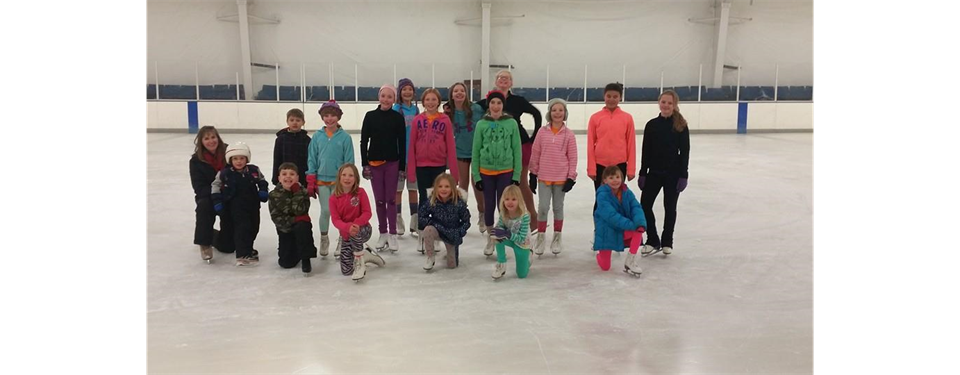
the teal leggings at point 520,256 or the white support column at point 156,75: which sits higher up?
the white support column at point 156,75

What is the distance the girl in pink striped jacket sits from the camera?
5.41m

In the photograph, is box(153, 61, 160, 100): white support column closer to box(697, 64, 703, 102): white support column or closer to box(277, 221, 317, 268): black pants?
box(697, 64, 703, 102): white support column

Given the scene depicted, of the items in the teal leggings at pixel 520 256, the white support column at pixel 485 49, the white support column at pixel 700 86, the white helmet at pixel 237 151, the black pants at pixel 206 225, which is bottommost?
the teal leggings at pixel 520 256

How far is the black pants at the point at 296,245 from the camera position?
16.1 ft

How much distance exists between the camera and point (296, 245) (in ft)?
16.5

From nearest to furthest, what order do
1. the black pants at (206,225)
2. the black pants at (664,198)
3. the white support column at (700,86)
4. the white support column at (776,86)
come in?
the black pants at (206,225)
the black pants at (664,198)
the white support column at (700,86)
the white support column at (776,86)

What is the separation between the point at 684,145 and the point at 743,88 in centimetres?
1356

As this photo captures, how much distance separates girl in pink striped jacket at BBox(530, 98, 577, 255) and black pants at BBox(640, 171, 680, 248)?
580 mm

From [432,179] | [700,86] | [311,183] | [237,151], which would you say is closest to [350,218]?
[311,183]

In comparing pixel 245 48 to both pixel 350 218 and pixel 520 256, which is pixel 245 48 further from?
pixel 520 256

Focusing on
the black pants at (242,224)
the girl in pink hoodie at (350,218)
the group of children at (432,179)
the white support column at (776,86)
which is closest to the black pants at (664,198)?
the group of children at (432,179)

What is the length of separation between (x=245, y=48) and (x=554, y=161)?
1378 cm

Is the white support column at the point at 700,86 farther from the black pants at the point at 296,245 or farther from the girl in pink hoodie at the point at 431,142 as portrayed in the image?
the black pants at the point at 296,245

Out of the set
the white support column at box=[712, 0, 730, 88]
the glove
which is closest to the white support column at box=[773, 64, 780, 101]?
the white support column at box=[712, 0, 730, 88]
